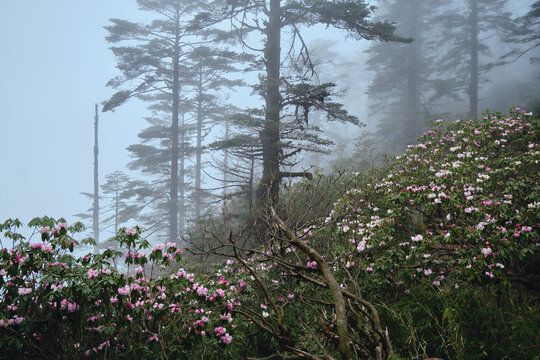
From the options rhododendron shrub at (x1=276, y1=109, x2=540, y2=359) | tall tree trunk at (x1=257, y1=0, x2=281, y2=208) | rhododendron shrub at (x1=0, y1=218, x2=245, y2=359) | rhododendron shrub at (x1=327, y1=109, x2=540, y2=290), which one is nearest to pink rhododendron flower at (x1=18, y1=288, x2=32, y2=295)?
rhododendron shrub at (x1=0, y1=218, x2=245, y2=359)

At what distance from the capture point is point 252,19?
1045 cm

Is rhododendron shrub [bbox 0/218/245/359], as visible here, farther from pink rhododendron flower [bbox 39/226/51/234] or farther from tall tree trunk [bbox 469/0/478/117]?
tall tree trunk [bbox 469/0/478/117]

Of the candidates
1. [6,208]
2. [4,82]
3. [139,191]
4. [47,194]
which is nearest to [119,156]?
[47,194]

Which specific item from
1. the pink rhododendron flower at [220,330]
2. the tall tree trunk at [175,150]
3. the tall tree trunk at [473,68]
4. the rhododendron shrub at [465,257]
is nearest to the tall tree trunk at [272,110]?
the rhododendron shrub at [465,257]

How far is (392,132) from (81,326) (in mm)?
22726

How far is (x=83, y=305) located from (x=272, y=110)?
7459 mm

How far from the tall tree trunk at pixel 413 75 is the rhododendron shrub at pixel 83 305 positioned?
19.0 meters

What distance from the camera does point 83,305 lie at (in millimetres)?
3182

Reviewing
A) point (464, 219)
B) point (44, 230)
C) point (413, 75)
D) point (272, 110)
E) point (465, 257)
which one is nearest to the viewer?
point (44, 230)

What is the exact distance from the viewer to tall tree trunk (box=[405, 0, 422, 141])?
20000mm

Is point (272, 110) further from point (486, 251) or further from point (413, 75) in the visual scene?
point (413, 75)

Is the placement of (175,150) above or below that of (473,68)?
below

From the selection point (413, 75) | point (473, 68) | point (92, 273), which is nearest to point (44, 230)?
point (92, 273)

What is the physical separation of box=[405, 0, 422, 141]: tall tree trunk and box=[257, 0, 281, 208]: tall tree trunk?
12.7 meters
